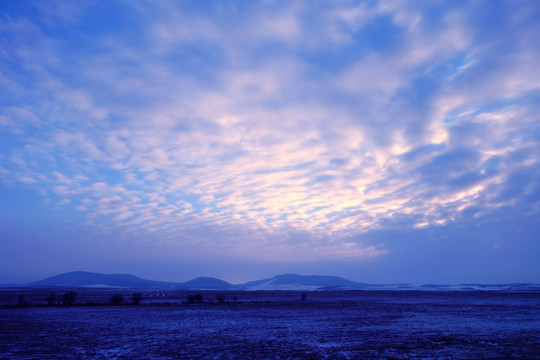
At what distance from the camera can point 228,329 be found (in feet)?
78.5

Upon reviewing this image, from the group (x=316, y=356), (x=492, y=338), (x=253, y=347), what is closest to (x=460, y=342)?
(x=492, y=338)

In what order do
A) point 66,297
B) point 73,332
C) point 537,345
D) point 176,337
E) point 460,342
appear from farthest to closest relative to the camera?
point 66,297 < point 73,332 < point 176,337 < point 460,342 < point 537,345

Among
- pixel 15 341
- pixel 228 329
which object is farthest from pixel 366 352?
pixel 15 341

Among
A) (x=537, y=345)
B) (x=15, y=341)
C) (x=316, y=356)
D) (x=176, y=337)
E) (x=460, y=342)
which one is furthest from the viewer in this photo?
(x=176, y=337)

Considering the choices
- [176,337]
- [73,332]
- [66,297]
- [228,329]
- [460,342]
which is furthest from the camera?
[66,297]

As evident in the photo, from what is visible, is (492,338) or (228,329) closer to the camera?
(492,338)

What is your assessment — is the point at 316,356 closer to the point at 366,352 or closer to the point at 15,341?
the point at 366,352

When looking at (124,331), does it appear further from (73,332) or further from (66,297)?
(66,297)

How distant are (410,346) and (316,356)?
4507mm

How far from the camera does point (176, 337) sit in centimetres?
2008

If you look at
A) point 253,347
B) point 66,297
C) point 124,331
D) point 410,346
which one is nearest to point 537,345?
point 410,346

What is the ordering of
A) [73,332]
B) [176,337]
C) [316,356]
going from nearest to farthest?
1. [316,356]
2. [176,337]
3. [73,332]

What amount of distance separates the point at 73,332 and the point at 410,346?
1822 centimetres

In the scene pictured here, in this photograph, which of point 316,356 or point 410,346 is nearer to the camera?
point 316,356
